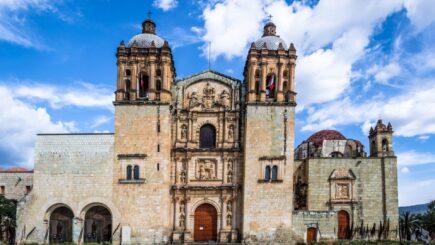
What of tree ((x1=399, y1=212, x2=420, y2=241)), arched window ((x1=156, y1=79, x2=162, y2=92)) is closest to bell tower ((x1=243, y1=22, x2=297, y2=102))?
arched window ((x1=156, y1=79, x2=162, y2=92))

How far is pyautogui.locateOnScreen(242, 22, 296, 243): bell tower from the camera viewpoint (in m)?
30.5

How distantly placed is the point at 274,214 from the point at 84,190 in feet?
41.9

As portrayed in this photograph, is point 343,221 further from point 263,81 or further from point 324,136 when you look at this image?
point 263,81

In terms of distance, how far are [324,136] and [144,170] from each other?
18969 mm

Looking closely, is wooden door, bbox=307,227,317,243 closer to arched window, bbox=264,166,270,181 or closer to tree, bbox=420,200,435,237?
arched window, bbox=264,166,270,181

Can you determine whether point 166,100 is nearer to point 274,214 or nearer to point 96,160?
point 96,160

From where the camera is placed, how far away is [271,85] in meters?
32.7

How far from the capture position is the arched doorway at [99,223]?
3175 cm

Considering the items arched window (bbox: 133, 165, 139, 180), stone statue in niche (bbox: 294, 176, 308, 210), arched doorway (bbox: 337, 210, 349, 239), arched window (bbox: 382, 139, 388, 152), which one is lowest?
arched doorway (bbox: 337, 210, 349, 239)

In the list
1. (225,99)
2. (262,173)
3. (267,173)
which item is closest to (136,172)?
(225,99)

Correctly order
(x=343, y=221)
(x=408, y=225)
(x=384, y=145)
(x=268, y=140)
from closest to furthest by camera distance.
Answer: (x=268, y=140)
(x=343, y=221)
(x=384, y=145)
(x=408, y=225)

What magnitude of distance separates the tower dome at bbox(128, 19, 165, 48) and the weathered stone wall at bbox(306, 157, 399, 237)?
14098mm

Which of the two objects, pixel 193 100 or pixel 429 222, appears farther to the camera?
pixel 429 222

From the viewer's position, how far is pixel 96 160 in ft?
102
